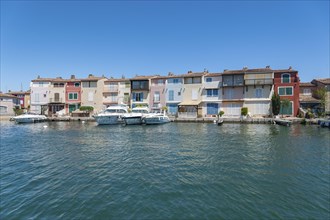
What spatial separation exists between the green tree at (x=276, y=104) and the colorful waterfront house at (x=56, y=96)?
54.4 metres

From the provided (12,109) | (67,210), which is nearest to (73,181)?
(67,210)

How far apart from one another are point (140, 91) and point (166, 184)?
1767 inches

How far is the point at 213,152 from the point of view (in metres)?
16.4

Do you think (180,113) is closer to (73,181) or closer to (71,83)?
(71,83)

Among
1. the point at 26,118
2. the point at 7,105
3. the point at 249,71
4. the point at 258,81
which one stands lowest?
the point at 26,118

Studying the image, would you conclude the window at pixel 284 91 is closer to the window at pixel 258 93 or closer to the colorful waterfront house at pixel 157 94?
the window at pixel 258 93

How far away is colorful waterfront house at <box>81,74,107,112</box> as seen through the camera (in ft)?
183

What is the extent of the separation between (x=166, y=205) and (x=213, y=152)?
9326 mm

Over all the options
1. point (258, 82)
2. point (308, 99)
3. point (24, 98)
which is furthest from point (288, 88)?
point (24, 98)

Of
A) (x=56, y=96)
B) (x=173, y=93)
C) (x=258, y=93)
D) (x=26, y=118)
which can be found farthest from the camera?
(x=56, y=96)

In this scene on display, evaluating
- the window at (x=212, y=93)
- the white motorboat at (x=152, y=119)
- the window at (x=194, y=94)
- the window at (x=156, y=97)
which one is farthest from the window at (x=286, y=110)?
the window at (x=156, y=97)

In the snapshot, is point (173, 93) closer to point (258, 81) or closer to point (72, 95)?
point (258, 81)

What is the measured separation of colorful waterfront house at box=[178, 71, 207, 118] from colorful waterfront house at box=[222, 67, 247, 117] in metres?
5.59

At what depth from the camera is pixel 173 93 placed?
50250mm
